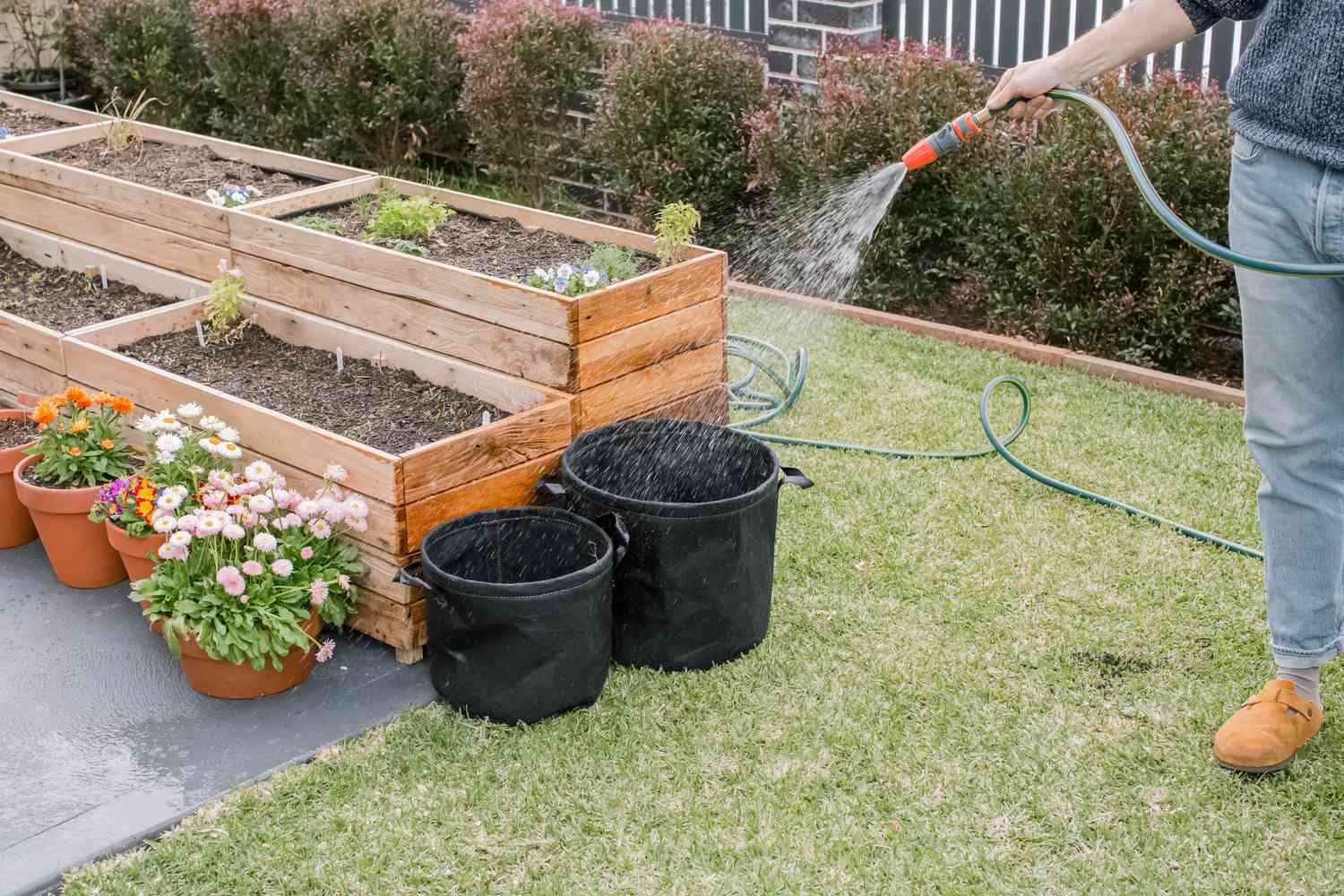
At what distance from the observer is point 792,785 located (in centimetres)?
270

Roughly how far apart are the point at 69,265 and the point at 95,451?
1.50m

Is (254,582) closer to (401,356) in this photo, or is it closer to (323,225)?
(401,356)

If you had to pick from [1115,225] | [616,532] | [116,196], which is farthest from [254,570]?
[1115,225]

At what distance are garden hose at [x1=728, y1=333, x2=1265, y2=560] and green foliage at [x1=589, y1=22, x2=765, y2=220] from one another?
3.61ft

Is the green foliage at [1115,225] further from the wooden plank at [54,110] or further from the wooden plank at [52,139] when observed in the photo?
the wooden plank at [54,110]

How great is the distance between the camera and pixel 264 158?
5105mm

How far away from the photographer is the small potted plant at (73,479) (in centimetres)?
338

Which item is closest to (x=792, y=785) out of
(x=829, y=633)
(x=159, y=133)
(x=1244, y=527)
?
(x=829, y=633)

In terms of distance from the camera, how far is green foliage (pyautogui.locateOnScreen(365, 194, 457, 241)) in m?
4.05

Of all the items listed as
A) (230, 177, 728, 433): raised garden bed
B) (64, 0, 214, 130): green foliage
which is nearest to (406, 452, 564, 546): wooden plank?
(230, 177, 728, 433): raised garden bed

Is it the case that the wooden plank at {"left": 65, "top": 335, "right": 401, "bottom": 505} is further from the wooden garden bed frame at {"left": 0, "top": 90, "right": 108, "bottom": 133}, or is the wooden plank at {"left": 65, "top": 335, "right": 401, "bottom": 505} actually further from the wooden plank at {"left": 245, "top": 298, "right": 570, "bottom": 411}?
the wooden garden bed frame at {"left": 0, "top": 90, "right": 108, "bottom": 133}

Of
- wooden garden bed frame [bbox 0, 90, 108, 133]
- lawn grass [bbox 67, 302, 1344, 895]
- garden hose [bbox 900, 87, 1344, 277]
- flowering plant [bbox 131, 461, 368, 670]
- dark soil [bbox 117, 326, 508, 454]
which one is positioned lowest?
lawn grass [bbox 67, 302, 1344, 895]

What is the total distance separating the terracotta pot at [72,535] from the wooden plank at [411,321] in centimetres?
90

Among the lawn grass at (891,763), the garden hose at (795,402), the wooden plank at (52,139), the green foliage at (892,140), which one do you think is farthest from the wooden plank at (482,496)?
the wooden plank at (52,139)
